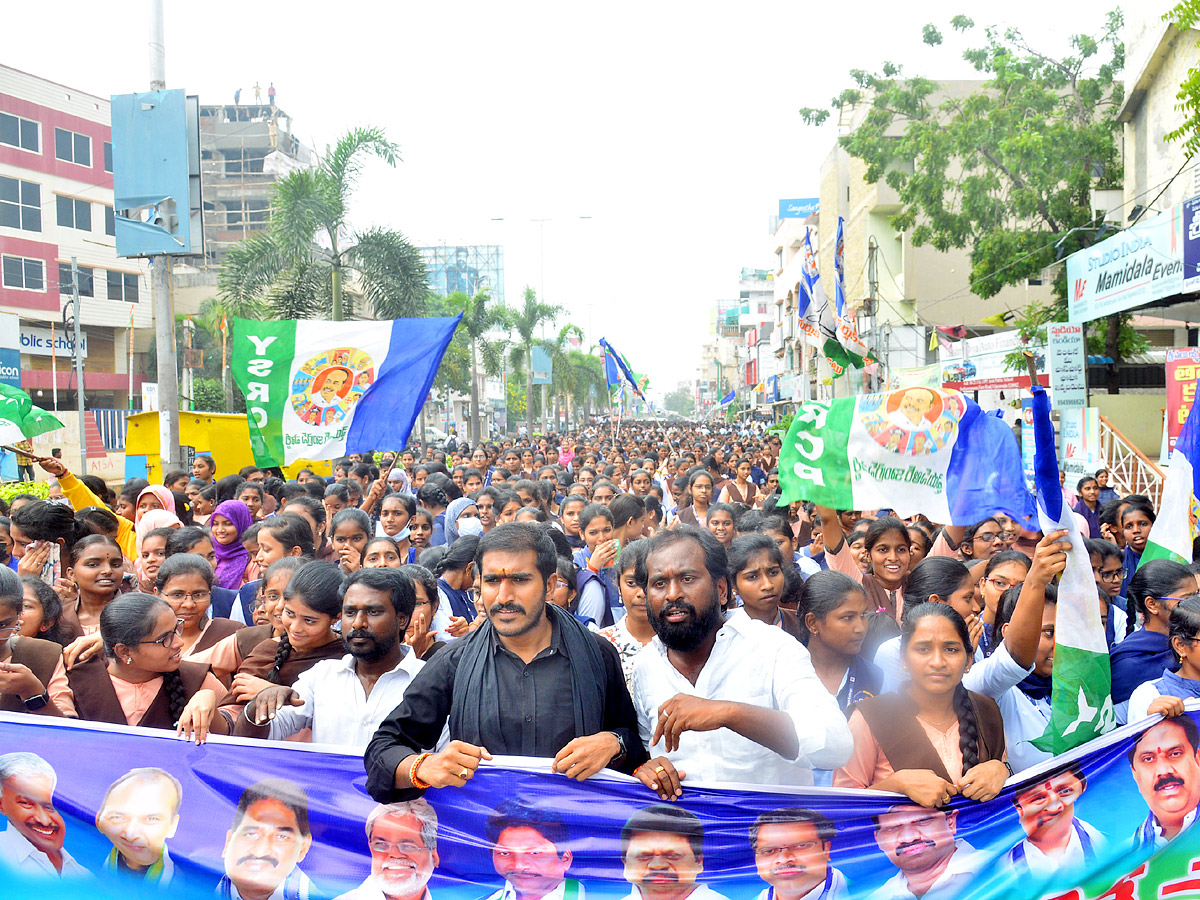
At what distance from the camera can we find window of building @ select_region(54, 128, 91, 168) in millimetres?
36906

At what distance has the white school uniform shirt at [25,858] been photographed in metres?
3.30

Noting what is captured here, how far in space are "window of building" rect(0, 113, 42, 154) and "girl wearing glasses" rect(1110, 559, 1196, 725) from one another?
1541 inches

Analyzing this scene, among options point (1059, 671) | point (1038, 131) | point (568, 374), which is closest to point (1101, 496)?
point (1059, 671)

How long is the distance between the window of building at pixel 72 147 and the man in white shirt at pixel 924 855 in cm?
4117

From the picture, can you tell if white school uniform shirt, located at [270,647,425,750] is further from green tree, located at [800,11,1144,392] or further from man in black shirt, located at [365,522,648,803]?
green tree, located at [800,11,1144,392]

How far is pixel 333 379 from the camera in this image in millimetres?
8773

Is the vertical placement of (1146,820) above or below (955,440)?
below

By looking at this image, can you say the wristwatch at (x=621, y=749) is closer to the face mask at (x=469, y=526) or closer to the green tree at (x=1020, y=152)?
the face mask at (x=469, y=526)

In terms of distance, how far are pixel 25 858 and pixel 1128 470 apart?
1339cm

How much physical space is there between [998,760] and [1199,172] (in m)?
15.1

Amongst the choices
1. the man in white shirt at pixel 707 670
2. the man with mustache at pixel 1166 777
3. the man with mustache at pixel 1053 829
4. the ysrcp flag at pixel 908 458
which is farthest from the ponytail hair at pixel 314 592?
the ysrcp flag at pixel 908 458

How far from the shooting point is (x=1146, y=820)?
10.3 feet

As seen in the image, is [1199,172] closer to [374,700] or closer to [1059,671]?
[1059,671]

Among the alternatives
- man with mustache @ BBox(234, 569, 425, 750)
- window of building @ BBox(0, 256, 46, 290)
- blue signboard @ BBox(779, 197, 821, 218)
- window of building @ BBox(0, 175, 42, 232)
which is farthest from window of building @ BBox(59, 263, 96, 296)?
blue signboard @ BBox(779, 197, 821, 218)
